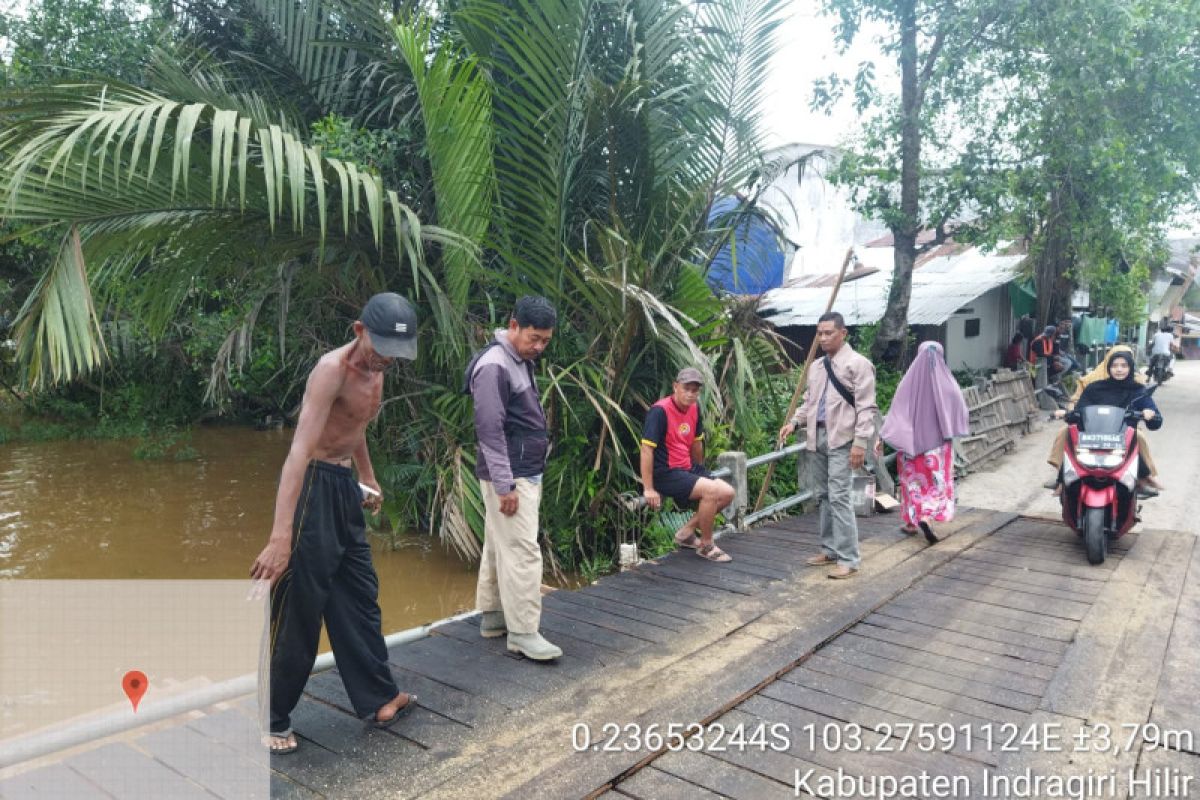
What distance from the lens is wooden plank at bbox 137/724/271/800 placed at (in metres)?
2.84

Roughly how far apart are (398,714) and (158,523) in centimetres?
749

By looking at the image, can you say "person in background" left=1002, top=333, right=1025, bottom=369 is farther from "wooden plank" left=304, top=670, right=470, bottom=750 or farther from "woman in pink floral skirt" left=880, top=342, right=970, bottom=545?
"wooden plank" left=304, top=670, right=470, bottom=750

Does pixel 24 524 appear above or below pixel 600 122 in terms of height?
below

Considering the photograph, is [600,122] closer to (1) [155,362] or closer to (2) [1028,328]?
(1) [155,362]

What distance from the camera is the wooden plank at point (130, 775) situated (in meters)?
2.84

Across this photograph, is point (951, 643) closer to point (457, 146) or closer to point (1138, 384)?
point (1138, 384)

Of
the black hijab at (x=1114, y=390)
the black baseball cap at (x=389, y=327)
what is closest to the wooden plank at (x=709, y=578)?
the black baseball cap at (x=389, y=327)

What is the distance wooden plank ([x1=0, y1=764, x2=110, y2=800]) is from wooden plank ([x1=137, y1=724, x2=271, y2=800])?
0.75 feet

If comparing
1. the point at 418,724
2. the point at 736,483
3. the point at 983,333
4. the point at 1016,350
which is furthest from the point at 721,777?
the point at 983,333

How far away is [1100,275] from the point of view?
51.0 ft

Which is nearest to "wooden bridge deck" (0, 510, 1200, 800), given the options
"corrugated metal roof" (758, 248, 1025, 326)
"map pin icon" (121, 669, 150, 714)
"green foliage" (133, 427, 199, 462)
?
"map pin icon" (121, 669, 150, 714)

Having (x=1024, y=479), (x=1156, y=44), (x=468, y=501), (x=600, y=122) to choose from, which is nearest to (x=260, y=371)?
(x=468, y=501)

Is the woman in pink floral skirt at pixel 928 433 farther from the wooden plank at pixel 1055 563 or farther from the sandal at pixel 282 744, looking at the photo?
the sandal at pixel 282 744

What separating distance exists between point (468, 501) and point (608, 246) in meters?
2.12
